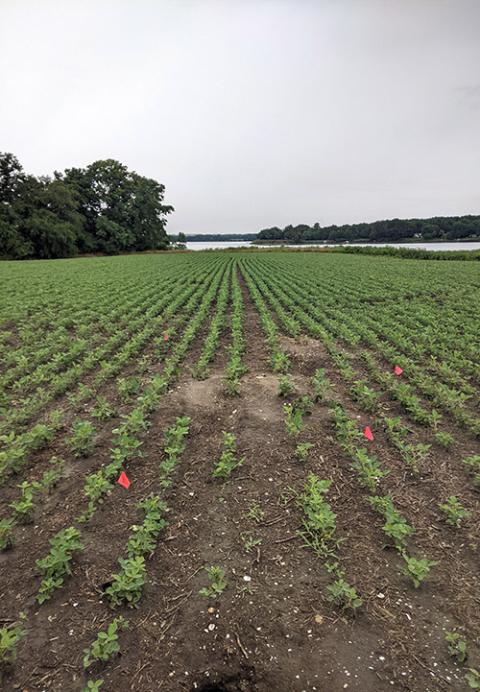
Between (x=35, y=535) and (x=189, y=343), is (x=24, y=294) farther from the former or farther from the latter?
(x=35, y=535)

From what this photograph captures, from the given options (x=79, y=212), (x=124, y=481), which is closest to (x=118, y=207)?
(x=79, y=212)

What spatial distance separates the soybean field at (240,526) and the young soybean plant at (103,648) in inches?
0.6

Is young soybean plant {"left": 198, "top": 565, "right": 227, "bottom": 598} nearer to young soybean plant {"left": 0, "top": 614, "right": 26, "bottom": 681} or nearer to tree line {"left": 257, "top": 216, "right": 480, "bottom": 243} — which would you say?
young soybean plant {"left": 0, "top": 614, "right": 26, "bottom": 681}

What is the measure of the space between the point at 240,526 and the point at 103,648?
1.31 meters

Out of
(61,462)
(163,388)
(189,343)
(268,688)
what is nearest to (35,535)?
(61,462)

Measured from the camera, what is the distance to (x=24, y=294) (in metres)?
14.2

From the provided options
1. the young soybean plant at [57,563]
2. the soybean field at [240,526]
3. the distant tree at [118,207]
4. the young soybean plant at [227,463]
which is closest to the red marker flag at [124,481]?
the soybean field at [240,526]

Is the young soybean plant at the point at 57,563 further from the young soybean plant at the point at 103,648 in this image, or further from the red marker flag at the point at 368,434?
the red marker flag at the point at 368,434

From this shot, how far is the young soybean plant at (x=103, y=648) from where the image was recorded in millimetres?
1995

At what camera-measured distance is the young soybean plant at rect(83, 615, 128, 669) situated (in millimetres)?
1995

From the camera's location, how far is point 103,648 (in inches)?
80.4

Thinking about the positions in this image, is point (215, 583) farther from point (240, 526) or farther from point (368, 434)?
point (368, 434)

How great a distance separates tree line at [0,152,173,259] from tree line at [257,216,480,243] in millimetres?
59040

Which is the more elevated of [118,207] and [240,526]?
[118,207]
